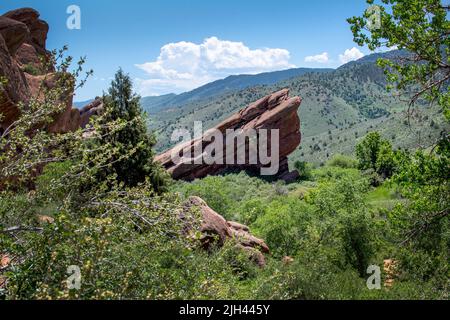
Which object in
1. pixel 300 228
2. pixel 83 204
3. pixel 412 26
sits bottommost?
pixel 300 228

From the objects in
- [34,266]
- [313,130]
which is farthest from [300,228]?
[313,130]

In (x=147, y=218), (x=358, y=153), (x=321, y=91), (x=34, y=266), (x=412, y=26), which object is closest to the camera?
(x=34, y=266)

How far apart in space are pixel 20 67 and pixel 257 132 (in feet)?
130

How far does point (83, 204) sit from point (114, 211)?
0.55 metres

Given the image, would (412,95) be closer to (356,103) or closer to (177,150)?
(177,150)

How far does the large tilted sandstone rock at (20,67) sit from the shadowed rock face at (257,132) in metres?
23.7

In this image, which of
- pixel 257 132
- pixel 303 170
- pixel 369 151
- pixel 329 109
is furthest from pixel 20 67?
pixel 329 109

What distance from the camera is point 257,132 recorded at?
2266 inches

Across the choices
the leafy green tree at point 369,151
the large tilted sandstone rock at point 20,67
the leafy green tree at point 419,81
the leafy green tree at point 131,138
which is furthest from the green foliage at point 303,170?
the leafy green tree at point 419,81

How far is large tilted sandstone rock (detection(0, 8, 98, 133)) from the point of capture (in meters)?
15.1

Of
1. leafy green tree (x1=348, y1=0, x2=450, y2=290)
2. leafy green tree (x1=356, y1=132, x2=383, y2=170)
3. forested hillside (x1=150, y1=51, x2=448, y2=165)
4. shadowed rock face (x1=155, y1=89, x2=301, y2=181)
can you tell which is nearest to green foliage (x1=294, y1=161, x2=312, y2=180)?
shadowed rock face (x1=155, y1=89, x2=301, y2=181)

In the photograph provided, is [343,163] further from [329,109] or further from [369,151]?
[329,109]

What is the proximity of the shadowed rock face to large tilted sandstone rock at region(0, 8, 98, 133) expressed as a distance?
2373cm
